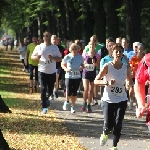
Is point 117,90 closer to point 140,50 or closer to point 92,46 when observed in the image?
point 92,46

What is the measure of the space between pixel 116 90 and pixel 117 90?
0.7 inches

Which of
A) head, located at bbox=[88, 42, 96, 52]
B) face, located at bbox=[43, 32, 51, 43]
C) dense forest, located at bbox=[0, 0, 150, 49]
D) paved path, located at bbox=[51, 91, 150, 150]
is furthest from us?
dense forest, located at bbox=[0, 0, 150, 49]

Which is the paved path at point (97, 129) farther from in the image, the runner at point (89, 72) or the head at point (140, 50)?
the head at point (140, 50)

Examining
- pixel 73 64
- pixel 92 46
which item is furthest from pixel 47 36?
pixel 92 46

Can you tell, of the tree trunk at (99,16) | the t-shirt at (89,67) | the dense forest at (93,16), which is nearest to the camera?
the t-shirt at (89,67)

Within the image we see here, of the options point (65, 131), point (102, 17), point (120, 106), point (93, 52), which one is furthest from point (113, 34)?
point (120, 106)

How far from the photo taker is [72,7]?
40.9 metres

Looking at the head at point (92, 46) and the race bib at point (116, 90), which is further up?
the head at point (92, 46)

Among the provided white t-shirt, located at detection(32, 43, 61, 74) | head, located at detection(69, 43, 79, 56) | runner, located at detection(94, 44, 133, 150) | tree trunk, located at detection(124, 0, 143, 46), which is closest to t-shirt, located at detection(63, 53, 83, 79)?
head, located at detection(69, 43, 79, 56)

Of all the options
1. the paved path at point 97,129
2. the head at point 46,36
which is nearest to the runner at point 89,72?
the paved path at point 97,129

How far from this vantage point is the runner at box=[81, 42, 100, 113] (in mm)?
15609

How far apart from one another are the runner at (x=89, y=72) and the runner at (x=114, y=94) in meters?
5.71

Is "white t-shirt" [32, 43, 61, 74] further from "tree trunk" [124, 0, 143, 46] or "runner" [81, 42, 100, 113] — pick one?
"tree trunk" [124, 0, 143, 46]

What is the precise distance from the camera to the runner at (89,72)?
615 inches
